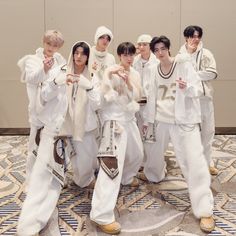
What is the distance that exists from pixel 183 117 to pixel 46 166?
4.07ft

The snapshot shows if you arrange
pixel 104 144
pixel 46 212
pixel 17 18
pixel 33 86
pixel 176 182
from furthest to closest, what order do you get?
pixel 17 18
pixel 176 182
pixel 33 86
pixel 104 144
pixel 46 212

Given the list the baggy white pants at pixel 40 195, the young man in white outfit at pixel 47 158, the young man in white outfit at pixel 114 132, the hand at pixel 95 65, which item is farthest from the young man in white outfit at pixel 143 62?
the baggy white pants at pixel 40 195

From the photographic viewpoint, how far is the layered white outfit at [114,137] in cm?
308

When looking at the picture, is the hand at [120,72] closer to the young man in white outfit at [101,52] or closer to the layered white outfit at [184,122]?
the layered white outfit at [184,122]

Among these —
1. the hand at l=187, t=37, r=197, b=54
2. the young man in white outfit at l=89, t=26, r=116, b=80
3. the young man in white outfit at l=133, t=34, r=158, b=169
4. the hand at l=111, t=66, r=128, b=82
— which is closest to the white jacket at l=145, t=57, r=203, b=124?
the hand at l=111, t=66, r=128, b=82

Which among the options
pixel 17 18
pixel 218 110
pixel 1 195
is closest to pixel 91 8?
pixel 17 18

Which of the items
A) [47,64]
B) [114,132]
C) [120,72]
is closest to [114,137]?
[114,132]

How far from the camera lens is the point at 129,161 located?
3824mm

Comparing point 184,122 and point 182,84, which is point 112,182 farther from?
point 182,84

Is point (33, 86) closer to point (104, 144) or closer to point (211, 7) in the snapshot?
point (104, 144)

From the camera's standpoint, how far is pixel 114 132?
3.27m

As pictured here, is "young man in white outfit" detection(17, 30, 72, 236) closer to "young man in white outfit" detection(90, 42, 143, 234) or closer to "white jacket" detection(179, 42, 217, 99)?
"young man in white outfit" detection(90, 42, 143, 234)

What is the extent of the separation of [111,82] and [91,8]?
12.9ft

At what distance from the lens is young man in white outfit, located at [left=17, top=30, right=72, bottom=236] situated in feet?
9.70
